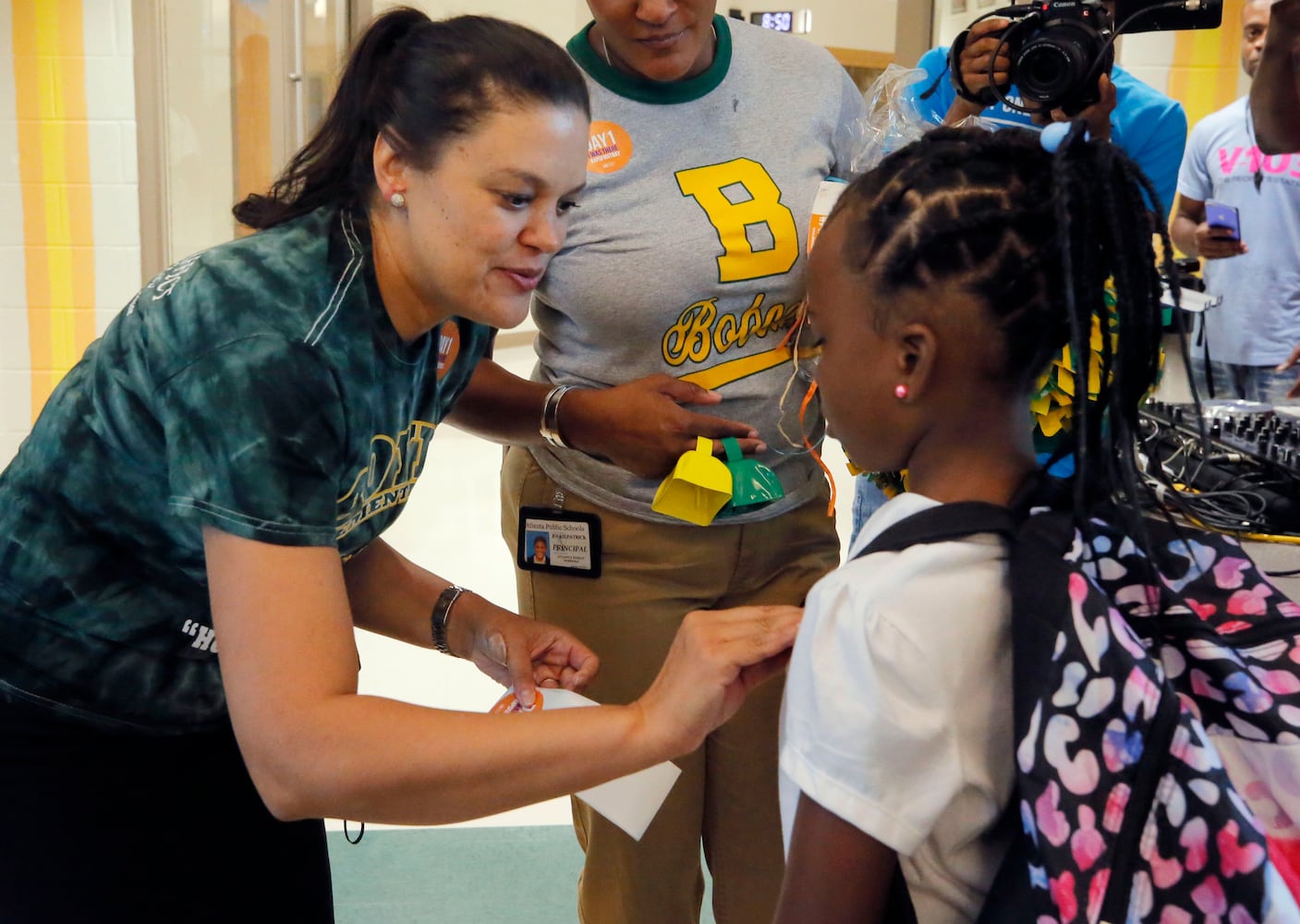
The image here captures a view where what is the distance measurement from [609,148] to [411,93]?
45cm

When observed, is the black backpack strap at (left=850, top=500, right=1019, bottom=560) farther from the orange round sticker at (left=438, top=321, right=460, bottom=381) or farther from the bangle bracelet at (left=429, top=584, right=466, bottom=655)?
the bangle bracelet at (left=429, top=584, right=466, bottom=655)

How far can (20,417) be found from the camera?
409cm

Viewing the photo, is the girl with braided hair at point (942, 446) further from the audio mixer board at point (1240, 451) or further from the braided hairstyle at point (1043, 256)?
the audio mixer board at point (1240, 451)

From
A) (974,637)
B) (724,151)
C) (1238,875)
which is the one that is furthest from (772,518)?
(1238,875)

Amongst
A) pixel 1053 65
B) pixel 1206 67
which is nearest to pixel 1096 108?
pixel 1053 65

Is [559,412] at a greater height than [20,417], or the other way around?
[559,412]

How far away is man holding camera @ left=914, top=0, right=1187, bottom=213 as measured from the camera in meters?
1.62

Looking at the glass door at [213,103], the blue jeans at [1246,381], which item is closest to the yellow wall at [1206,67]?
the blue jeans at [1246,381]

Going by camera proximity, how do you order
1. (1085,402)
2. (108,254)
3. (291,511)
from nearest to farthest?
(1085,402), (291,511), (108,254)

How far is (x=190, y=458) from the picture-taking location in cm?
103

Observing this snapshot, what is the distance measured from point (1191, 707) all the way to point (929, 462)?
0.28m

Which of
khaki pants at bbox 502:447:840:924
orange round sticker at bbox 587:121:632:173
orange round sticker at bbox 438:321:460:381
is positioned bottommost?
khaki pants at bbox 502:447:840:924

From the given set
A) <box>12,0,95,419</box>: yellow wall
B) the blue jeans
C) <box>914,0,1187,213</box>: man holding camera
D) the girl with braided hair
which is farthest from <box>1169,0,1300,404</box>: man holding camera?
<box>12,0,95,419</box>: yellow wall

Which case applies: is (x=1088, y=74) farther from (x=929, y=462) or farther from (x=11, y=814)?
(x=11, y=814)
